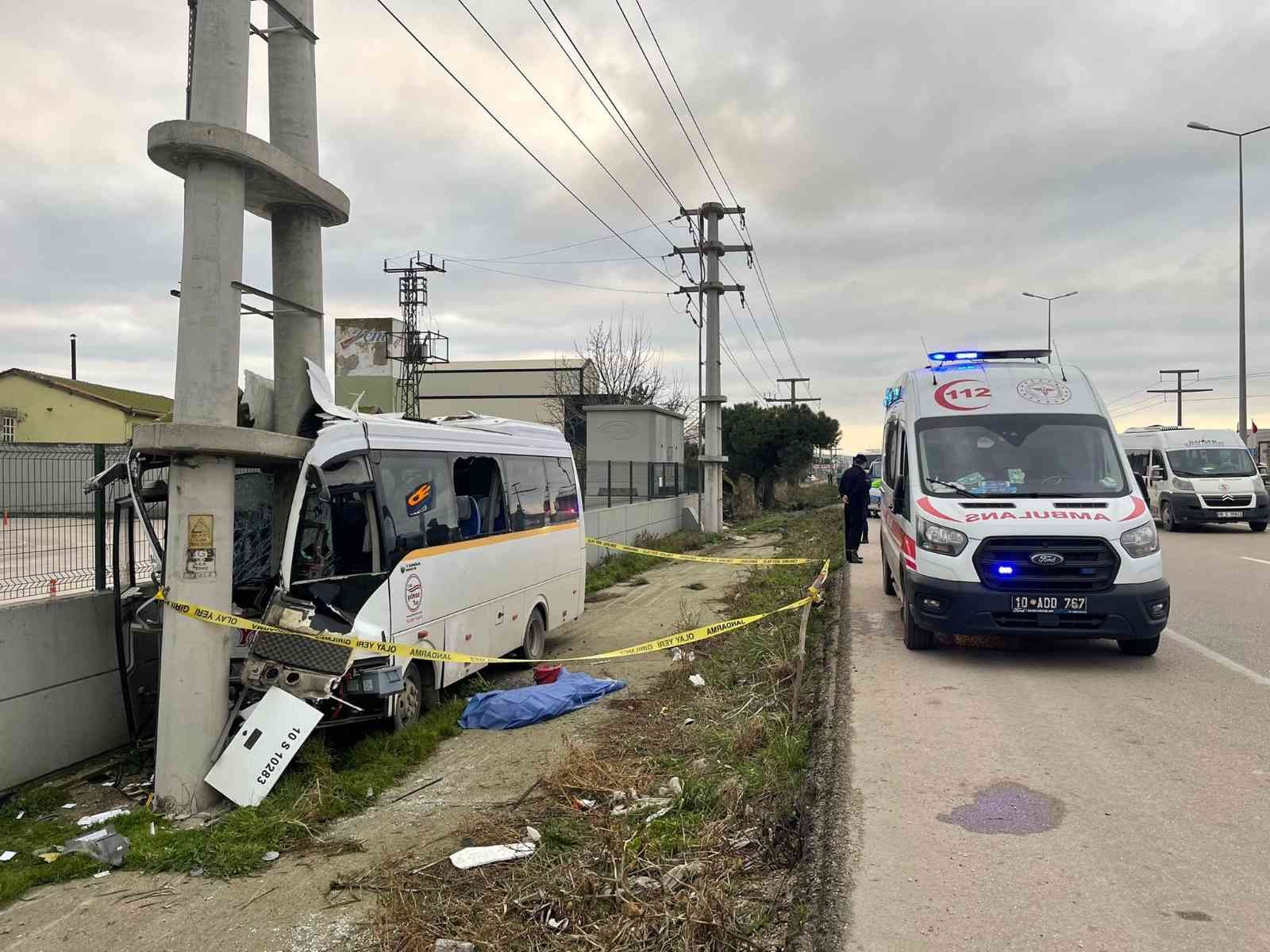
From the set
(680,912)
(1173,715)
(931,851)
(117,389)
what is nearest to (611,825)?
(680,912)

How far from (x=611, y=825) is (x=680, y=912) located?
1214mm

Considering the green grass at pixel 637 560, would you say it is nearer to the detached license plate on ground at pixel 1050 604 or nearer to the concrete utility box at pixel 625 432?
the concrete utility box at pixel 625 432

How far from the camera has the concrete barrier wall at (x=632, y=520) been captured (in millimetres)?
18688

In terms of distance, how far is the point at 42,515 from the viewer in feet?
23.3

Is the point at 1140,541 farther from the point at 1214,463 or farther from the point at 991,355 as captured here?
the point at 1214,463

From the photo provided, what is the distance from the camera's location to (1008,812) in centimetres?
464

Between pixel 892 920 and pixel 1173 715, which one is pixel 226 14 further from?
pixel 1173 715

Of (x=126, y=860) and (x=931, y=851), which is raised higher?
(x=931, y=851)

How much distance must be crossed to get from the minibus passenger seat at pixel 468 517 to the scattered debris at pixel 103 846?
3.64 metres

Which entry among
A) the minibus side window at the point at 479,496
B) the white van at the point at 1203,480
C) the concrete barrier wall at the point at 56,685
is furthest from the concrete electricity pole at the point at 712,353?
the concrete barrier wall at the point at 56,685

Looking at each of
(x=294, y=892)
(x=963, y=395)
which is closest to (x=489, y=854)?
(x=294, y=892)

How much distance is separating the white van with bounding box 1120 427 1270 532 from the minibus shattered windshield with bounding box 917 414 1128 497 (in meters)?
15.8

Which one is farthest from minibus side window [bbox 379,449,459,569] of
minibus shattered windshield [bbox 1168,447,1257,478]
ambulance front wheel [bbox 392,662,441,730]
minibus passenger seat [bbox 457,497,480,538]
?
minibus shattered windshield [bbox 1168,447,1257,478]

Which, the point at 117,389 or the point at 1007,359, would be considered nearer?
the point at 1007,359
